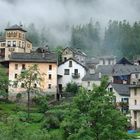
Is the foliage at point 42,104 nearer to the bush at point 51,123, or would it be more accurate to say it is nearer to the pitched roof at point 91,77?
the bush at point 51,123

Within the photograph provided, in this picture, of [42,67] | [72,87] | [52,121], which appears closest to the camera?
[52,121]

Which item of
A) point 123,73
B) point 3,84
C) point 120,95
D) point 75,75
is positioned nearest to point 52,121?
point 3,84

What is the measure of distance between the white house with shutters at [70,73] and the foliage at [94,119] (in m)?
70.8

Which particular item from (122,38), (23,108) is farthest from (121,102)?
(122,38)

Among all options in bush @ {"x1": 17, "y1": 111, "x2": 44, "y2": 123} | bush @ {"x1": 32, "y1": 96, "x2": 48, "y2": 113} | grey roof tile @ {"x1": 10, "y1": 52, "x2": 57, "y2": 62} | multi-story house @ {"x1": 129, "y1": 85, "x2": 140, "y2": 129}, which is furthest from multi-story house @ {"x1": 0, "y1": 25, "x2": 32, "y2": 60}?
multi-story house @ {"x1": 129, "y1": 85, "x2": 140, "y2": 129}

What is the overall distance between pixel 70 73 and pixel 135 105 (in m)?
28.7

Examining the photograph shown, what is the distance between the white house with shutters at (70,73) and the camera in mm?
111625

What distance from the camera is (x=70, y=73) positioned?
112 meters

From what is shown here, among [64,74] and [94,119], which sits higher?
[64,74]

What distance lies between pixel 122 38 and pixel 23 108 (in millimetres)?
106851

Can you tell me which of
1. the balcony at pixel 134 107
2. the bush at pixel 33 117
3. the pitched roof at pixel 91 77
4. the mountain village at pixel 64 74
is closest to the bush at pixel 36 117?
the bush at pixel 33 117

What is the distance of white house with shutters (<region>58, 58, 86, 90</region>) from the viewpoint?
111625 mm

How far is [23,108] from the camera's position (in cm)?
9169

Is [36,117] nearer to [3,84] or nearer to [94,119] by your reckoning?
[3,84]
